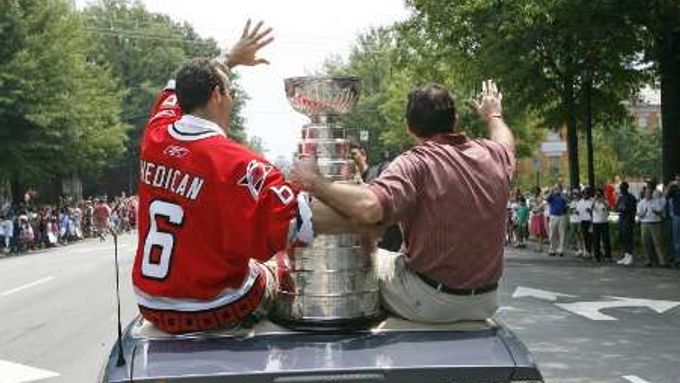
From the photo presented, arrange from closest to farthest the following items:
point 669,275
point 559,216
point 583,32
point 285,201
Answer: point 285,201 → point 669,275 → point 583,32 → point 559,216

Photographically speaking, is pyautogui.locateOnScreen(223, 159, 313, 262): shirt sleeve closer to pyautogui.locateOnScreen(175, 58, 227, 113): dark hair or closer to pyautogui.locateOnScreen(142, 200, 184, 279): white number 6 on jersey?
→ pyautogui.locateOnScreen(142, 200, 184, 279): white number 6 on jersey

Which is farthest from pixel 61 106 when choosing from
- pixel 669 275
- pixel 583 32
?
pixel 669 275

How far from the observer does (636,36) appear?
70.5 feet

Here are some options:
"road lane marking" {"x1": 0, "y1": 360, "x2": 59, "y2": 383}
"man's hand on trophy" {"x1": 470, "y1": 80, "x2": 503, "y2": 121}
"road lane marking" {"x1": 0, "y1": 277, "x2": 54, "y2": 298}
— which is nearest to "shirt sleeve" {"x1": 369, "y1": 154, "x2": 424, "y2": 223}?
"man's hand on trophy" {"x1": 470, "y1": 80, "x2": 503, "y2": 121}

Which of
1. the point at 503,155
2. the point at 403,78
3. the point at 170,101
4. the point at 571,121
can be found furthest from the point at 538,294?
the point at 403,78

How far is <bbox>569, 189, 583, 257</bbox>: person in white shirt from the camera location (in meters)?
23.6

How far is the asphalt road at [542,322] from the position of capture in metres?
8.95

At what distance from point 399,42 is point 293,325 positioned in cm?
2627

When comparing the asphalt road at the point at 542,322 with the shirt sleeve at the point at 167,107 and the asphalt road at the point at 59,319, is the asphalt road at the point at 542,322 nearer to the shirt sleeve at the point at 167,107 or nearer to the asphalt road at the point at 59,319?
the asphalt road at the point at 59,319

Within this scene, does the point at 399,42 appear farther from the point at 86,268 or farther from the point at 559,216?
the point at 86,268

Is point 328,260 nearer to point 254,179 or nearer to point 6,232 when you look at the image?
point 254,179

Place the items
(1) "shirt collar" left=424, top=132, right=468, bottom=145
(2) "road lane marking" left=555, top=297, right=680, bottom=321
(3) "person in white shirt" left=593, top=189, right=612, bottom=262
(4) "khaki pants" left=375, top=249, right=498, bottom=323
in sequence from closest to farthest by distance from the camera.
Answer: (4) "khaki pants" left=375, top=249, right=498, bottom=323, (1) "shirt collar" left=424, top=132, right=468, bottom=145, (2) "road lane marking" left=555, top=297, right=680, bottom=321, (3) "person in white shirt" left=593, top=189, right=612, bottom=262

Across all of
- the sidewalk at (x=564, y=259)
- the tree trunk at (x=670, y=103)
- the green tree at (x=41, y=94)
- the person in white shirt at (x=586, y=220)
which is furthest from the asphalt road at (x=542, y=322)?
the green tree at (x=41, y=94)

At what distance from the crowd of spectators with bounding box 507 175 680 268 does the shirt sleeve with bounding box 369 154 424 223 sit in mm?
15695
